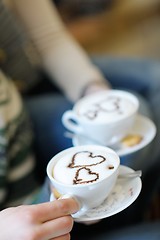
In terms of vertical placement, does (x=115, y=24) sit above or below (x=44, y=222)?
below

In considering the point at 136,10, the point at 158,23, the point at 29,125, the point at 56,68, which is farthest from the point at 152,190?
the point at 136,10

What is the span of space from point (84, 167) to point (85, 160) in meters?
0.01

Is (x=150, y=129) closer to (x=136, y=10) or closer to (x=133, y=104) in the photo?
(x=133, y=104)

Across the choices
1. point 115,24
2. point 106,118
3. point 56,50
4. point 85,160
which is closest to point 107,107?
point 106,118

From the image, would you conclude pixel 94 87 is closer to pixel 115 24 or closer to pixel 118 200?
pixel 118 200

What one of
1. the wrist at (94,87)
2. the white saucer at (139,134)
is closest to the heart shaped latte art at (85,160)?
the white saucer at (139,134)

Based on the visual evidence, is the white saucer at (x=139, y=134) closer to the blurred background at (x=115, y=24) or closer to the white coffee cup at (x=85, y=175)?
the white coffee cup at (x=85, y=175)

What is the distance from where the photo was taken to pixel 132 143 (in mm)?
661

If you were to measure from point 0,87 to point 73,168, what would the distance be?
12.1 inches

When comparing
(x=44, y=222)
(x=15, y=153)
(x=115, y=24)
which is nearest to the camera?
(x=44, y=222)

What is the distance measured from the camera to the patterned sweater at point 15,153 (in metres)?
0.75

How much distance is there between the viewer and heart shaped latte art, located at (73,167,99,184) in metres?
0.49

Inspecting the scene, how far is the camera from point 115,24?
295 centimetres

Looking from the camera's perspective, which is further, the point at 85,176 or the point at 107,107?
the point at 107,107
